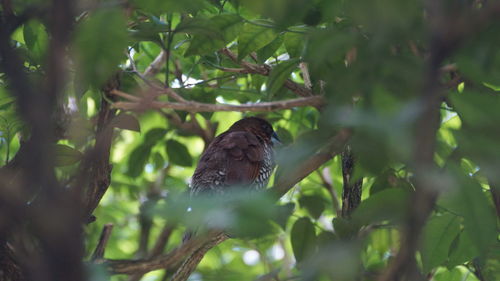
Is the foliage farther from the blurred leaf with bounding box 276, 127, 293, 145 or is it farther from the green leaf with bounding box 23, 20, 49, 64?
the blurred leaf with bounding box 276, 127, 293, 145

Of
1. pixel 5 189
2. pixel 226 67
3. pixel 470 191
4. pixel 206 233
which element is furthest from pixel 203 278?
pixel 226 67

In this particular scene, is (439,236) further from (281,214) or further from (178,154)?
(178,154)

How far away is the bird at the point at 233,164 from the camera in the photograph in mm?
4805

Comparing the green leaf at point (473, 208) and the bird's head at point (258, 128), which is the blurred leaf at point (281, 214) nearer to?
the green leaf at point (473, 208)

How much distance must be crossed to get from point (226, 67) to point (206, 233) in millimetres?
1518

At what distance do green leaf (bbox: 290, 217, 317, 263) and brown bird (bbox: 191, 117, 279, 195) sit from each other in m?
1.54

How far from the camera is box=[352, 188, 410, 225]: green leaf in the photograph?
5.51ft

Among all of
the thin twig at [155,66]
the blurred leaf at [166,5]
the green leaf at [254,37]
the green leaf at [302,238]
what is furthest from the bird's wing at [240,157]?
the blurred leaf at [166,5]

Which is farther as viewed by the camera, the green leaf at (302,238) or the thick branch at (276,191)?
the green leaf at (302,238)

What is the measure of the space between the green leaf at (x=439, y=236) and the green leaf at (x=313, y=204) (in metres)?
1.83

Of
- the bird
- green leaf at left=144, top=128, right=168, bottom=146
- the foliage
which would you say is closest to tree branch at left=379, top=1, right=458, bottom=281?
the foliage

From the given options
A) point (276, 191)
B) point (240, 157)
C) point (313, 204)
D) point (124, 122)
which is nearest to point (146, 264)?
point (124, 122)

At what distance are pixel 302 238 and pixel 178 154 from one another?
1.83m

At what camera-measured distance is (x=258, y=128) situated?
18.5 feet
